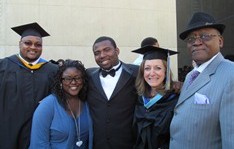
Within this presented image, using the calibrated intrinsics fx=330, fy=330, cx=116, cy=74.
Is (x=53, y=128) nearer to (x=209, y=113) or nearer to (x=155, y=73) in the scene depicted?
(x=155, y=73)

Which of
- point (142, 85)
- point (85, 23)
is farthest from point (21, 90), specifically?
point (85, 23)

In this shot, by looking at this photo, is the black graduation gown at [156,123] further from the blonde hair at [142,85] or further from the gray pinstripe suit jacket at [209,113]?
the gray pinstripe suit jacket at [209,113]

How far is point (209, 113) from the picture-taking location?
7.66 ft

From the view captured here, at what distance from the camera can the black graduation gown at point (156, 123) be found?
3.04m

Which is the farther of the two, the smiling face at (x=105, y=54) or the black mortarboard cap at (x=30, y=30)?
the black mortarboard cap at (x=30, y=30)

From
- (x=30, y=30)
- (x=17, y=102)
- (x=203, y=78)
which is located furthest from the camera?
(x=30, y=30)

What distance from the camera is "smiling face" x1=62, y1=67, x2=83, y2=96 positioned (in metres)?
3.33

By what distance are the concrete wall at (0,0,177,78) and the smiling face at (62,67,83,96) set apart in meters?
5.82

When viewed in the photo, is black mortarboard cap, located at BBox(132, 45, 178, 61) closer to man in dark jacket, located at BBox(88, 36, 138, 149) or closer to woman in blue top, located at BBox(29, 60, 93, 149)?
man in dark jacket, located at BBox(88, 36, 138, 149)

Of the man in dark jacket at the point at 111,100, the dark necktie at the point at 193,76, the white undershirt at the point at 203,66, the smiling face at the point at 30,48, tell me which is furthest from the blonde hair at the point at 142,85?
the smiling face at the point at 30,48

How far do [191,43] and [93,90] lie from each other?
1.24 metres

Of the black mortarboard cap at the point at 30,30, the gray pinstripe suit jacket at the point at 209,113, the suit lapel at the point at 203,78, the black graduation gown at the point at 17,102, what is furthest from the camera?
the black mortarboard cap at the point at 30,30

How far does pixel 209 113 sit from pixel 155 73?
1000 millimetres

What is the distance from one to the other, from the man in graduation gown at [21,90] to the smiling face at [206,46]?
5.72 feet
